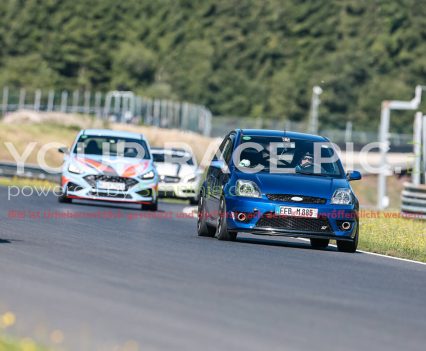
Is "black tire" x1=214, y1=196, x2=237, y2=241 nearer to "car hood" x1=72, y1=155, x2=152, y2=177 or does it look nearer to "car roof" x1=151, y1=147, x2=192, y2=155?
"car hood" x1=72, y1=155, x2=152, y2=177

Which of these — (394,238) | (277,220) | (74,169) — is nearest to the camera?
(277,220)

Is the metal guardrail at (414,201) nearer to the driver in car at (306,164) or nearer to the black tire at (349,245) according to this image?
the driver in car at (306,164)

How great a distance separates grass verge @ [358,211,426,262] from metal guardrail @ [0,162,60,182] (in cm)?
1900

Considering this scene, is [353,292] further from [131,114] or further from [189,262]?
[131,114]

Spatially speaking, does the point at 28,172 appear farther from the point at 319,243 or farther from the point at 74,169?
the point at 319,243

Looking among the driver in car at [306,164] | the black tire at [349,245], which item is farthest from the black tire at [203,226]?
the black tire at [349,245]

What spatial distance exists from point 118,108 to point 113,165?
170 ft

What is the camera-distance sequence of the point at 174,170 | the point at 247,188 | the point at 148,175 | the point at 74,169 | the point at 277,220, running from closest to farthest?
the point at 277,220, the point at 247,188, the point at 74,169, the point at 148,175, the point at 174,170

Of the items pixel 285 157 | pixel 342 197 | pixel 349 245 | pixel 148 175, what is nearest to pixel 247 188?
pixel 285 157

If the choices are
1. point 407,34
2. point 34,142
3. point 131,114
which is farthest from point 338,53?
point 34,142

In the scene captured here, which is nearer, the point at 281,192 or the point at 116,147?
the point at 281,192

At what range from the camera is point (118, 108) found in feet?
256


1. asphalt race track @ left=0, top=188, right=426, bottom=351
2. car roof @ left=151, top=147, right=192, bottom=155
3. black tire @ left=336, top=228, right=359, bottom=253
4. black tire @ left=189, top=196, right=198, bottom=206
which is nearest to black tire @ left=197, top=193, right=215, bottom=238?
asphalt race track @ left=0, top=188, right=426, bottom=351

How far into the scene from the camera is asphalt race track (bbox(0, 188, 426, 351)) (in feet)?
27.7
